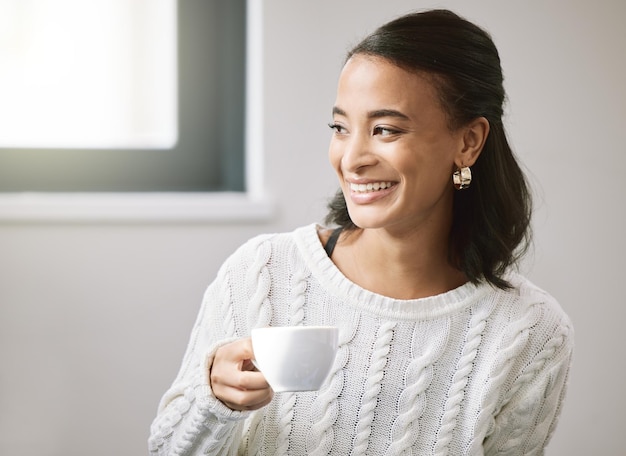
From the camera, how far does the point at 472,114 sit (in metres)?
1.51

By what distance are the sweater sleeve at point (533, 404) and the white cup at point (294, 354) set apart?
626 millimetres

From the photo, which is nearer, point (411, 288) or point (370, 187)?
point (370, 187)

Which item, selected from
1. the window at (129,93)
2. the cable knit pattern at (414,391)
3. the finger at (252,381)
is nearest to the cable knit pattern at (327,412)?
the cable knit pattern at (414,391)

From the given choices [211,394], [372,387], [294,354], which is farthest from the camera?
[372,387]

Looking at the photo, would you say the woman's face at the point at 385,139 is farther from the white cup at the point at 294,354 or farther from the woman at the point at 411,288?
the white cup at the point at 294,354

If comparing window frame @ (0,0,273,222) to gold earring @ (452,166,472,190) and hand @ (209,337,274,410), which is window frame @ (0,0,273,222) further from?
hand @ (209,337,274,410)

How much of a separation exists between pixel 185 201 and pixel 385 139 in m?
0.72

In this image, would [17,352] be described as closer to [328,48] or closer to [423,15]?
[328,48]

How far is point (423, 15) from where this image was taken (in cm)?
149

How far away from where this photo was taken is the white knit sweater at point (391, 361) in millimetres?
1534

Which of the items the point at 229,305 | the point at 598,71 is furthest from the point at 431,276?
the point at 598,71

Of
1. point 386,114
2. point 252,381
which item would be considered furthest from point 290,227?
point 252,381

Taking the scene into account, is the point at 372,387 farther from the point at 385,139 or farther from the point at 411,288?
the point at 385,139

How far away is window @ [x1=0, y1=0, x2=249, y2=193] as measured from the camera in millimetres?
2156
